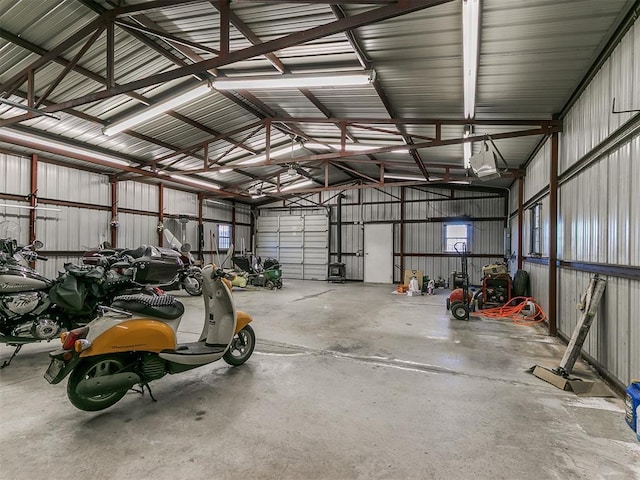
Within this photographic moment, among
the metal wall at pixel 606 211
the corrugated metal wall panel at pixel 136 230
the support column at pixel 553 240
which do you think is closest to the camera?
the metal wall at pixel 606 211

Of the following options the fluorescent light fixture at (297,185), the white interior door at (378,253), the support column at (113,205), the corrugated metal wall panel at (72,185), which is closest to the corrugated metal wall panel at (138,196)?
the support column at (113,205)

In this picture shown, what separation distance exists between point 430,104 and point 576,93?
1.83 metres

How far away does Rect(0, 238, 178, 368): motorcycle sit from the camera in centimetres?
329

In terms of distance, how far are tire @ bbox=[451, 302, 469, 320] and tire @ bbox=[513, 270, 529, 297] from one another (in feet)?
6.48

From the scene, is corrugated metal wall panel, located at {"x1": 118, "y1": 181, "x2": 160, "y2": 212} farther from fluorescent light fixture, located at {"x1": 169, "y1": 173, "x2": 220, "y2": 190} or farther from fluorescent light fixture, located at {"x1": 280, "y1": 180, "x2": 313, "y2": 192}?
fluorescent light fixture, located at {"x1": 280, "y1": 180, "x2": 313, "y2": 192}

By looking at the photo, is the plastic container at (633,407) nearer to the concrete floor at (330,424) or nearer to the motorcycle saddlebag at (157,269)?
the concrete floor at (330,424)

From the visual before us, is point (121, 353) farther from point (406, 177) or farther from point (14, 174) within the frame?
point (406, 177)

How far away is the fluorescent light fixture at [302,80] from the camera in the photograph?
13.4ft

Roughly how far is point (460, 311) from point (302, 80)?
191 inches

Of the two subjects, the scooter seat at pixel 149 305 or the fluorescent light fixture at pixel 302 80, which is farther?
the fluorescent light fixture at pixel 302 80

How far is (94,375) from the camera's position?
2299mm

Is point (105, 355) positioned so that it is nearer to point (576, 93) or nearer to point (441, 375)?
point (441, 375)

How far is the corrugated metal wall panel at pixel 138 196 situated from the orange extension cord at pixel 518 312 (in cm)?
987

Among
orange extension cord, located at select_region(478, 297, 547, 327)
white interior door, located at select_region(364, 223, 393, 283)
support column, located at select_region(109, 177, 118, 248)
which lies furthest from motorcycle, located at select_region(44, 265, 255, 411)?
white interior door, located at select_region(364, 223, 393, 283)
